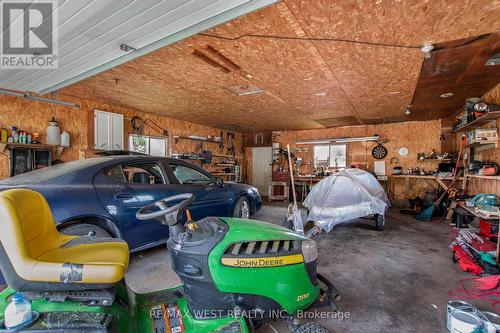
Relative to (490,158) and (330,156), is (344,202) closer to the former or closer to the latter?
(490,158)

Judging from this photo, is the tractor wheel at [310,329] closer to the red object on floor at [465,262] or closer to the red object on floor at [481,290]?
the red object on floor at [481,290]

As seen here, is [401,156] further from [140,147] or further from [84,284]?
[84,284]

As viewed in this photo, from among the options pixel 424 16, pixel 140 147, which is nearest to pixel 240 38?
pixel 424 16

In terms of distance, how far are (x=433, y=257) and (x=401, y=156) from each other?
547 centimetres

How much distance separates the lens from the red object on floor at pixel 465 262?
9.07ft

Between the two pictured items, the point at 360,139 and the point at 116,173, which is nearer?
the point at 116,173

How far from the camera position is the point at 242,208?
14.9 feet

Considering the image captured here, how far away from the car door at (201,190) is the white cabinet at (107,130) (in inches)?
91.6

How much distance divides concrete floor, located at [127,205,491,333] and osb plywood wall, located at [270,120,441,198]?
Result: 12.2 feet

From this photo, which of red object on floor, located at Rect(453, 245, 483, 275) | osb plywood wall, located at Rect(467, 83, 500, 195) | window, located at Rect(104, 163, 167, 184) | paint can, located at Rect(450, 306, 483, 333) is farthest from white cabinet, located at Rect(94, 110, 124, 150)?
osb plywood wall, located at Rect(467, 83, 500, 195)

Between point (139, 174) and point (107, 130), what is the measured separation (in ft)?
8.94

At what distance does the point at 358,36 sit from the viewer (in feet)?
8.54

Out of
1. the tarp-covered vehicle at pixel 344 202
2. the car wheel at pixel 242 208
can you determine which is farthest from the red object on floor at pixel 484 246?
the car wheel at pixel 242 208

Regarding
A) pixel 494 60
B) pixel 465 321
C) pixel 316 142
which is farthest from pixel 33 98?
pixel 316 142
